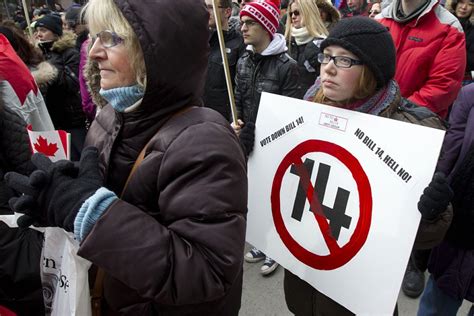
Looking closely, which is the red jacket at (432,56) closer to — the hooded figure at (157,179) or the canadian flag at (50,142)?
the hooded figure at (157,179)

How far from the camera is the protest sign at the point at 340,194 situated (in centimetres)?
129

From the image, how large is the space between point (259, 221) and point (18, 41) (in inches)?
114

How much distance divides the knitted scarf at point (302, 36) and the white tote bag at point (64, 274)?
322 centimetres

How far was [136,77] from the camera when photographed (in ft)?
3.76

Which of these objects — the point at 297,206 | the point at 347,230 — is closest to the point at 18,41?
the point at 297,206

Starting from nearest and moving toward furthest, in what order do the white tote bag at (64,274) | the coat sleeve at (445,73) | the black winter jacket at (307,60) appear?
the white tote bag at (64,274) < the coat sleeve at (445,73) < the black winter jacket at (307,60)

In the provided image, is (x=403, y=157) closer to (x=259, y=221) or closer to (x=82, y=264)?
(x=259, y=221)

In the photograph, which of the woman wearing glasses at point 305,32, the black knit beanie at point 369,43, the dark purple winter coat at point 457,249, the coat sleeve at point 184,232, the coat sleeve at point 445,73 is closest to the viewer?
the coat sleeve at point 184,232

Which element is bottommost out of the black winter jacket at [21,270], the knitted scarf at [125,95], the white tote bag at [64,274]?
the black winter jacket at [21,270]

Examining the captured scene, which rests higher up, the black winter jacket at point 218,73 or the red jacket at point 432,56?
the red jacket at point 432,56

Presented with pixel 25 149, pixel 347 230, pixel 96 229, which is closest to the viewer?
pixel 96 229

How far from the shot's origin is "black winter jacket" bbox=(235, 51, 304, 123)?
3.13m

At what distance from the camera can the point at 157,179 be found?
1.11m

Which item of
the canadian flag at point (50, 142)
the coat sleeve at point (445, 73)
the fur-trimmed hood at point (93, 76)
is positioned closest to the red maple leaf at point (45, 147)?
the canadian flag at point (50, 142)
